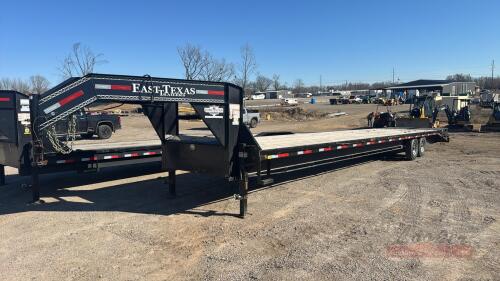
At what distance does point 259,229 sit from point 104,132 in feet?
52.9

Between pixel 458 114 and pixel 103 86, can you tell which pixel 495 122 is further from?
pixel 103 86

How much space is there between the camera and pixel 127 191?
8.90m

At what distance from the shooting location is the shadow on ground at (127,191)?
7.54 meters

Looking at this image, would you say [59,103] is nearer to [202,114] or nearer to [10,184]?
[202,114]

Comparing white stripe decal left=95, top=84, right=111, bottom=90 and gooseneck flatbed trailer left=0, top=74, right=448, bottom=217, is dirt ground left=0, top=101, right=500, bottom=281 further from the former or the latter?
white stripe decal left=95, top=84, right=111, bottom=90

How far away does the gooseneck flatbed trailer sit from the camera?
21.0 ft

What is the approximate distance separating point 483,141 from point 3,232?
2084cm

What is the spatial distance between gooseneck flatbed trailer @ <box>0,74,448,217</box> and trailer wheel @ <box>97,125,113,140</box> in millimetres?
10801

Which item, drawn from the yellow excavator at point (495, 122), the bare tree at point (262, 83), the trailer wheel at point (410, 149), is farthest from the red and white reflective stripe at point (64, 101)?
the bare tree at point (262, 83)

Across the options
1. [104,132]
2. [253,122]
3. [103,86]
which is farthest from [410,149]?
[253,122]

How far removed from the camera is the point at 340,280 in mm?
4461

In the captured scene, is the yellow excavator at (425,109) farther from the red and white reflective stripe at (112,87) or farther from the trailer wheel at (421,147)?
the red and white reflective stripe at (112,87)

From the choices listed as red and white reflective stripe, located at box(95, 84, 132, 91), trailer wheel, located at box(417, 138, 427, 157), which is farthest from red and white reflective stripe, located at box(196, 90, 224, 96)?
trailer wheel, located at box(417, 138, 427, 157)

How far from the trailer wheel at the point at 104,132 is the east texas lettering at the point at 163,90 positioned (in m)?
14.9
